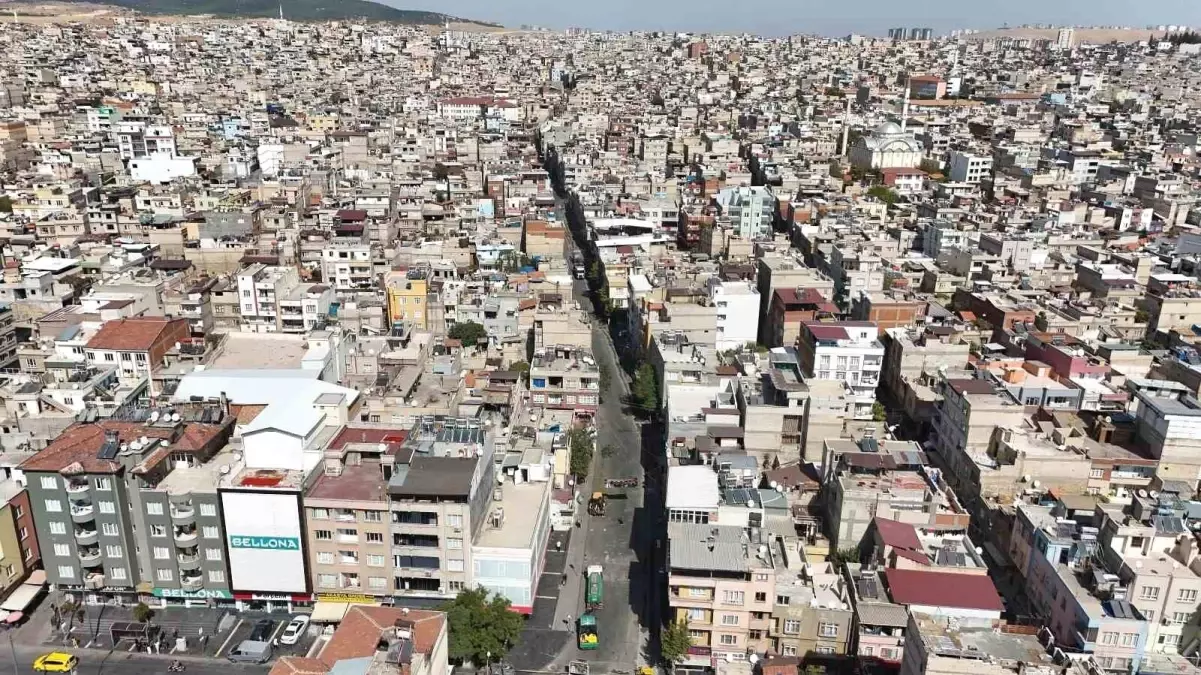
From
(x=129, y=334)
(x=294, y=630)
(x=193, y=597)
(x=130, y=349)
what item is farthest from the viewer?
(x=129, y=334)

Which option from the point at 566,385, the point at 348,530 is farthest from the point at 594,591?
the point at 566,385

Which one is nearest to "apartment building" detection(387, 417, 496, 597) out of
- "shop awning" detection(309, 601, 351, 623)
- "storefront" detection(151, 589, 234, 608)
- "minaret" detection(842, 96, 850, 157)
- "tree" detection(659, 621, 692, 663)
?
"shop awning" detection(309, 601, 351, 623)

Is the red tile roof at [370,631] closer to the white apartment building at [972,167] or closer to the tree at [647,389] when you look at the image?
the tree at [647,389]

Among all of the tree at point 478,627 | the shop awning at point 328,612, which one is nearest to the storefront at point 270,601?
the shop awning at point 328,612

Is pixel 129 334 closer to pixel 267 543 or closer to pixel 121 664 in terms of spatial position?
pixel 267 543

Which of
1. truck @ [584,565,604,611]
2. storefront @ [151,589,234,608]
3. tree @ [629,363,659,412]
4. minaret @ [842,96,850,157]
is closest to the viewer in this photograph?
storefront @ [151,589,234,608]

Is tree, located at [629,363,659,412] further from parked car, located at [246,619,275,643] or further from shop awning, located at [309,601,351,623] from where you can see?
parked car, located at [246,619,275,643]

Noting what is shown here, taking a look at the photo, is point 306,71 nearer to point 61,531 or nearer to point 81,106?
point 81,106

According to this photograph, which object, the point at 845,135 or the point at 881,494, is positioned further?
the point at 845,135
